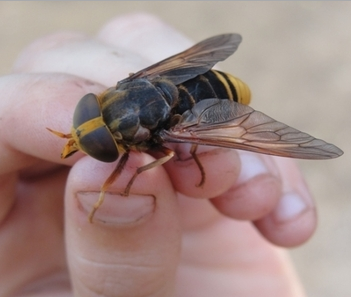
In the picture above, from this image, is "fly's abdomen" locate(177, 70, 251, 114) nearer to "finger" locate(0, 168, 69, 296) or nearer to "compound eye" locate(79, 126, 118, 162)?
"compound eye" locate(79, 126, 118, 162)

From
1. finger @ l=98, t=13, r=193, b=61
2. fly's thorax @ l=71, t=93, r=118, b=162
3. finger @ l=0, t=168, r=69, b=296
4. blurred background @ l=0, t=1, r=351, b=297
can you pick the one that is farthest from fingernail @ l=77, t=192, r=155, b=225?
blurred background @ l=0, t=1, r=351, b=297

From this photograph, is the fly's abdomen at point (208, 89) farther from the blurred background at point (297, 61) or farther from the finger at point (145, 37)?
the blurred background at point (297, 61)

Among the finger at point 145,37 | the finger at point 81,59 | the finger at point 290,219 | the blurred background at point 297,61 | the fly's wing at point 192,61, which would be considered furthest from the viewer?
the blurred background at point 297,61

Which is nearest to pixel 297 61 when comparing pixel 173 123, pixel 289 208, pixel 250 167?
pixel 289 208

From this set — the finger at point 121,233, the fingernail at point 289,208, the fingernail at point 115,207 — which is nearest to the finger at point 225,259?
the fingernail at point 289,208

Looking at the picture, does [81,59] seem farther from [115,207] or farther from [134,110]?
[115,207]
